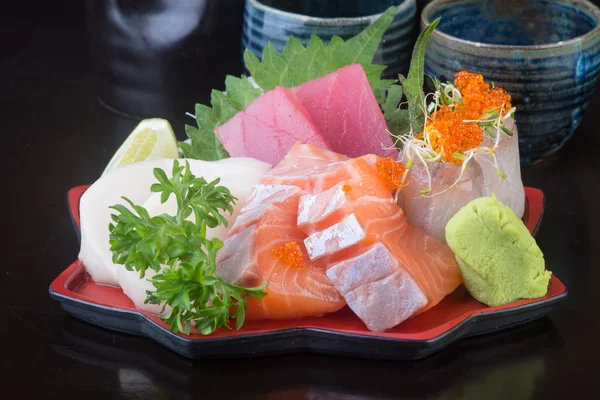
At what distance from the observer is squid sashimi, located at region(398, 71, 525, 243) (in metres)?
1.71

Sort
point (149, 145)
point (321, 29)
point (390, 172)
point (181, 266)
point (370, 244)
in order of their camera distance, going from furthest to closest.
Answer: point (321, 29)
point (149, 145)
point (390, 172)
point (370, 244)
point (181, 266)

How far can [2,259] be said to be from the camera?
1986mm

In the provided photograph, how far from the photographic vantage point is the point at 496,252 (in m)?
1.63

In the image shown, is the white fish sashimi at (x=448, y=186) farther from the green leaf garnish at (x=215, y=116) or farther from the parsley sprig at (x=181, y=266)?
the green leaf garnish at (x=215, y=116)

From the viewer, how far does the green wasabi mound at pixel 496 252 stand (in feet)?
5.30

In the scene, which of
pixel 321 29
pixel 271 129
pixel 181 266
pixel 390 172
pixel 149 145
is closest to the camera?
pixel 181 266

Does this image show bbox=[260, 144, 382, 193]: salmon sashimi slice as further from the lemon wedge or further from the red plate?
the lemon wedge

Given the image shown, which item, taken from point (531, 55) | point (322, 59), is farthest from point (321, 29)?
point (531, 55)

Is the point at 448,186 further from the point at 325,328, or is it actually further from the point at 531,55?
the point at 531,55

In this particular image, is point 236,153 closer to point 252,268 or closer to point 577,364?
A: point 252,268

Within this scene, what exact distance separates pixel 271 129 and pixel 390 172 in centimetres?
36

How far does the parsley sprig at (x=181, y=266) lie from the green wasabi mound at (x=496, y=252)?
0.37 m

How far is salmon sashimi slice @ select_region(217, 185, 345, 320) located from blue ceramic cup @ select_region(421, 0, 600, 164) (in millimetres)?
683

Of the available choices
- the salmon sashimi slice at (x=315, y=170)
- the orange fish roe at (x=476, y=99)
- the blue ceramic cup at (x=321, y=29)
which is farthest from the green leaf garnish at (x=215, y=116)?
the orange fish roe at (x=476, y=99)
